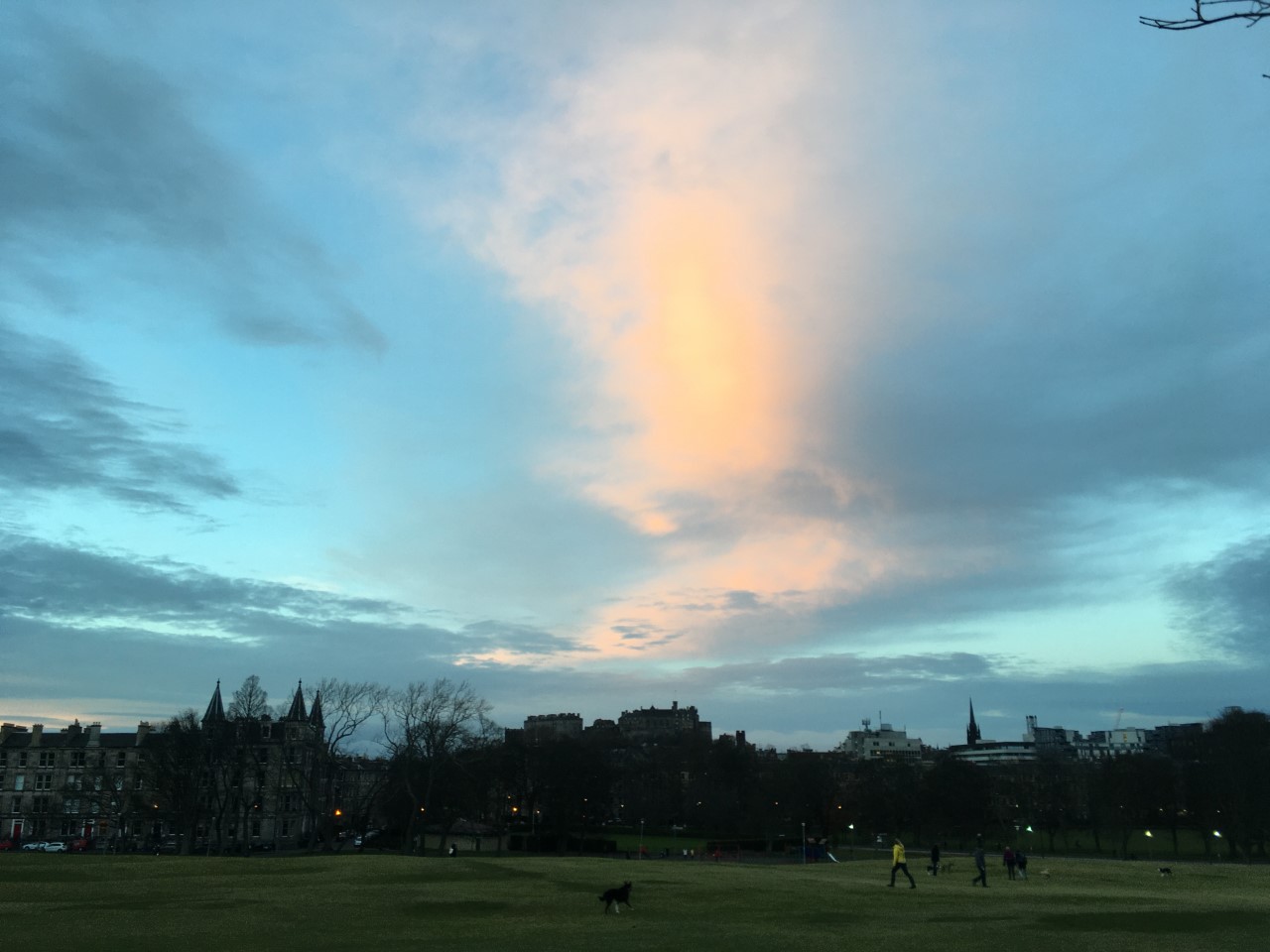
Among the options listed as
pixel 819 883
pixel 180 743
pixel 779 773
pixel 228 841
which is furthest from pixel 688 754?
pixel 819 883

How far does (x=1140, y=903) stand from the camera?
125 ft

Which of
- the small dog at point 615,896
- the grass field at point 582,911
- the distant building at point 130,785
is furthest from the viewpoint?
the distant building at point 130,785

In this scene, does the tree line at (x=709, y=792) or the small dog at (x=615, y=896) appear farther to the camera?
the tree line at (x=709, y=792)

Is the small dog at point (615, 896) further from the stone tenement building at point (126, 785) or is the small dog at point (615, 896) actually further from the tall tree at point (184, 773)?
the stone tenement building at point (126, 785)

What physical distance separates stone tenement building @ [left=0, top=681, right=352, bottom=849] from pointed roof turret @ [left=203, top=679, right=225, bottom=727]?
16cm

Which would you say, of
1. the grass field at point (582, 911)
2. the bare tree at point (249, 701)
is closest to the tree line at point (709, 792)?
the bare tree at point (249, 701)

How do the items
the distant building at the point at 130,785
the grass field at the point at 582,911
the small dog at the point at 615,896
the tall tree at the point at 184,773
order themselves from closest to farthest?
1. the grass field at the point at 582,911
2. the small dog at the point at 615,896
3. the tall tree at the point at 184,773
4. the distant building at the point at 130,785

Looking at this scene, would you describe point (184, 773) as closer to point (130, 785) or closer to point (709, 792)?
point (130, 785)

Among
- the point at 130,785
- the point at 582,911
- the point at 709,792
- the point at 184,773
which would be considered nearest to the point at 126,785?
the point at 130,785

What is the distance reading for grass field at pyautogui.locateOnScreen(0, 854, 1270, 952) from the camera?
86.7 feet

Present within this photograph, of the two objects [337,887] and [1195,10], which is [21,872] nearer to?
[337,887]

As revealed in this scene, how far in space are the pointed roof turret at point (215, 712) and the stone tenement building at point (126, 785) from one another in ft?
0.52

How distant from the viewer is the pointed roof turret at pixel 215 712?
14075 cm

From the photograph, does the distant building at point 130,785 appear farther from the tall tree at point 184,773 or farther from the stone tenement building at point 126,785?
the tall tree at point 184,773
